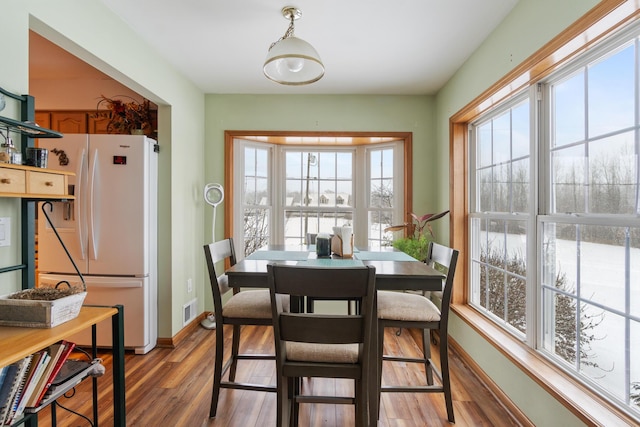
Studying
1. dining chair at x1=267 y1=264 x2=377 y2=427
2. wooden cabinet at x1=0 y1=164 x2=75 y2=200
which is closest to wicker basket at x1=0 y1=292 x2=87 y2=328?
wooden cabinet at x1=0 y1=164 x2=75 y2=200

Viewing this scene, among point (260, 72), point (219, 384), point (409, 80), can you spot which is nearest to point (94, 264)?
point (219, 384)

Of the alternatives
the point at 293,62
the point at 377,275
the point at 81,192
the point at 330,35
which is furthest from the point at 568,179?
the point at 81,192

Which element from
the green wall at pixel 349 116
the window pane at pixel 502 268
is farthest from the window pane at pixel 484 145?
the green wall at pixel 349 116

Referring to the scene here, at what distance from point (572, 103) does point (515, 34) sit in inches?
23.8

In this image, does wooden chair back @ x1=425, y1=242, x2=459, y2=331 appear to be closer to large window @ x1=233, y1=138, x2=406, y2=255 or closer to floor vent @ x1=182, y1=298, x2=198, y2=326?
large window @ x1=233, y1=138, x2=406, y2=255

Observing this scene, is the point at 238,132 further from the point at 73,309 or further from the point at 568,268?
the point at 568,268

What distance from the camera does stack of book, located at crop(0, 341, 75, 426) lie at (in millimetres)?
1223

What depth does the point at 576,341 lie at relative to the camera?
1781 mm

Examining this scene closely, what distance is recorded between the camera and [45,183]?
158 centimetres

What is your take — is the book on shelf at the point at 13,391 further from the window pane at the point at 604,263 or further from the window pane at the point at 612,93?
the window pane at the point at 612,93

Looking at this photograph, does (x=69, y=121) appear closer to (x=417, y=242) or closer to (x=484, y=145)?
(x=417, y=242)

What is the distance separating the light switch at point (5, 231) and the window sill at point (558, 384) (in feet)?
8.63

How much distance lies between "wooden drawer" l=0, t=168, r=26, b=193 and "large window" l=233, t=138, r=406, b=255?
2659 mm

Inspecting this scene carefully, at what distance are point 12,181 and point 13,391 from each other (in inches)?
31.4
